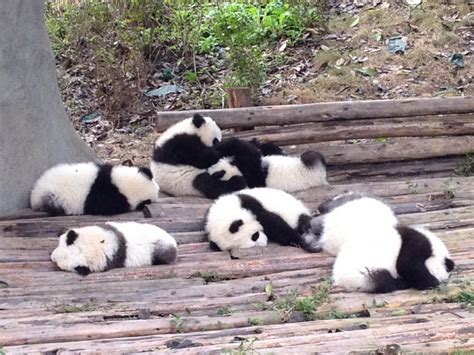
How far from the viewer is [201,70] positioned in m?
11.3

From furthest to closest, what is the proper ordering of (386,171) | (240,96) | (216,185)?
(240,96) < (386,171) < (216,185)

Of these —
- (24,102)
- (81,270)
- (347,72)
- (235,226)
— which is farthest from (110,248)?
(347,72)

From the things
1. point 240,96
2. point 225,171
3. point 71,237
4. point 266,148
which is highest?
point 240,96

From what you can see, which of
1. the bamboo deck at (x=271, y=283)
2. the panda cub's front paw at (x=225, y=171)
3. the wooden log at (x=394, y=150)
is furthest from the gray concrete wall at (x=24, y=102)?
the wooden log at (x=394, y=150)

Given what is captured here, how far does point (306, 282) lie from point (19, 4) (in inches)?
130

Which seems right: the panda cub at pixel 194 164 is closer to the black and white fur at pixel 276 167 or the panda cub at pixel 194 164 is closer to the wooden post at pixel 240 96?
the black and white fur at pixel 276 167

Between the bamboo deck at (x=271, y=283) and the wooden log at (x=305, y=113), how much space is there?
0.01m

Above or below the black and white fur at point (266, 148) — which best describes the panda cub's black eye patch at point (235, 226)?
below

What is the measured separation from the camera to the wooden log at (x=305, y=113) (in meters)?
7.12

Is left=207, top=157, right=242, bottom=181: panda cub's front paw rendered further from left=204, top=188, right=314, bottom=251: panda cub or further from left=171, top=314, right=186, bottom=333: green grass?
left=171, top=314, right=186, bottom=333: green grass

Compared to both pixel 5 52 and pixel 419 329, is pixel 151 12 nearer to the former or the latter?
pixel 5 52

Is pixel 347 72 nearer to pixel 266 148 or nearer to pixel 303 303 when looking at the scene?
pixel 266 148

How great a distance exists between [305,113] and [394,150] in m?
0.92

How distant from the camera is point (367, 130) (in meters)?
7.29
